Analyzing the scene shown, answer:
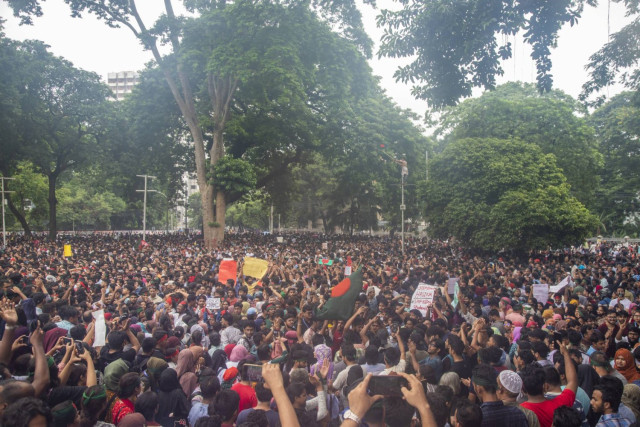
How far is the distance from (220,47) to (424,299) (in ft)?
65.3

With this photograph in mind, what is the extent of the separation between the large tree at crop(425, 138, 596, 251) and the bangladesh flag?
60.5 feet

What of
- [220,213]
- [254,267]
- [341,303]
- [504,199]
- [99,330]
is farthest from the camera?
[220,213]

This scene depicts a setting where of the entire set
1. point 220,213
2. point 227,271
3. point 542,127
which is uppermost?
point 542,127

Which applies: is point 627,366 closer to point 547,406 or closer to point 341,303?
point 547,406

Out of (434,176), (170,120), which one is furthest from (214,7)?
(434,176)

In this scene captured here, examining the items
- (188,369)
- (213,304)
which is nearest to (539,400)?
(188,369)

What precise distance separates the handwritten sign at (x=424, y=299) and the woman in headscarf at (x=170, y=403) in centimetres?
473

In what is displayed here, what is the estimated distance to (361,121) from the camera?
96.8ft

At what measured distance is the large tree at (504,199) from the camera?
22953 mm

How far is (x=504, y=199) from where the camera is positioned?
2347 centimetres

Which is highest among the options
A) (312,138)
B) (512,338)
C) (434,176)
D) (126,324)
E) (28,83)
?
(28,83)

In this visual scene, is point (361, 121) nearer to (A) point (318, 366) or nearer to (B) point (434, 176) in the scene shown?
(B) point (434, 176)

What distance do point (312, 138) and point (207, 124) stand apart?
22.4 feet

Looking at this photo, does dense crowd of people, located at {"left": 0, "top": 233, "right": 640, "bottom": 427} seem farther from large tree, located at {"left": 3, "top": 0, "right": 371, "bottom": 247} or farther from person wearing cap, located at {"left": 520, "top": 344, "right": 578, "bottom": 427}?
large tree, located at {"left": 3, "top": 0, "right": 371, "bottom": 247}
